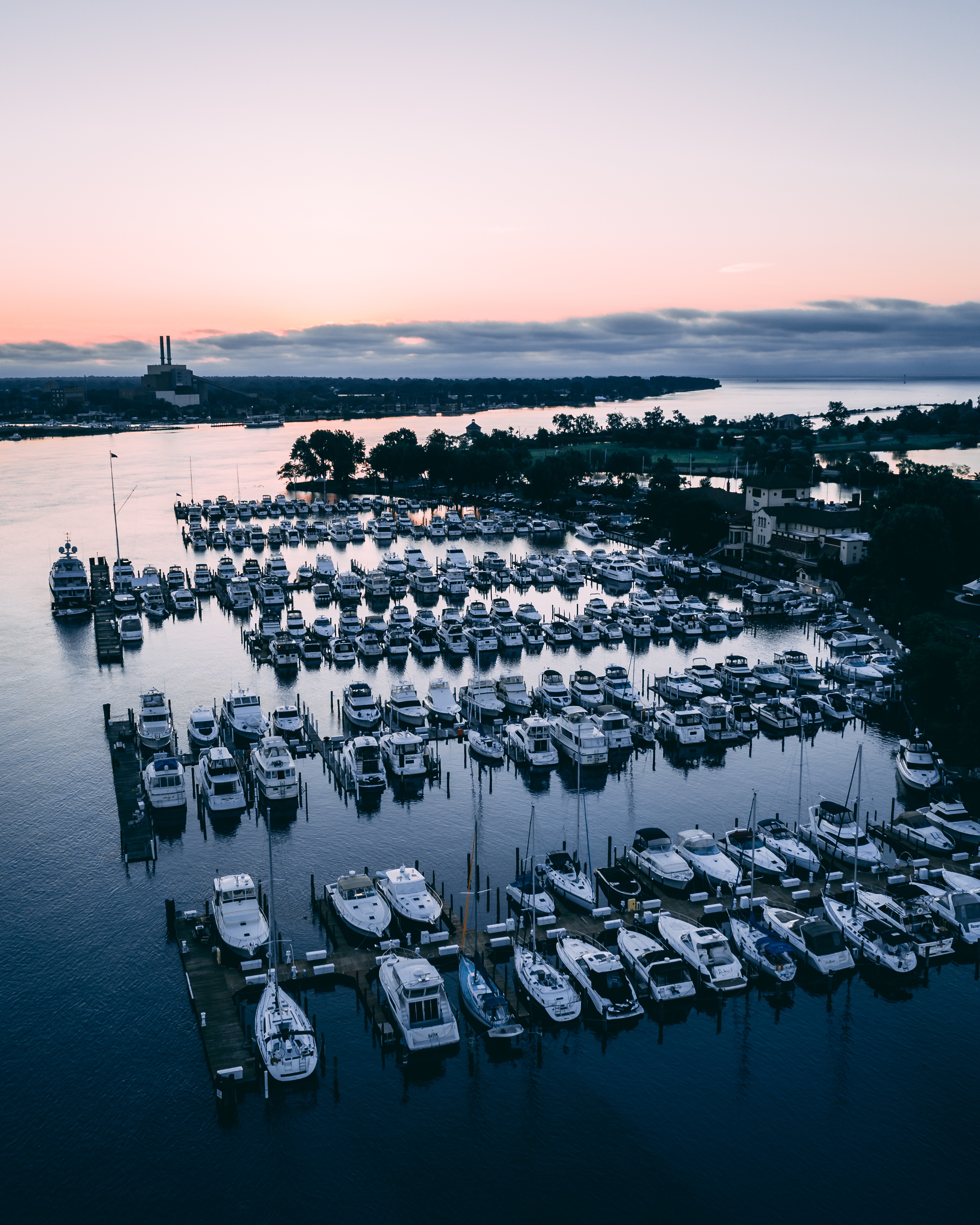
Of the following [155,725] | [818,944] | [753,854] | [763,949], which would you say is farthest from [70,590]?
[818,944]

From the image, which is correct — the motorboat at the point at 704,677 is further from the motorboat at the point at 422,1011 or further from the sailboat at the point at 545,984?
the motorboat at the point at 422,1011

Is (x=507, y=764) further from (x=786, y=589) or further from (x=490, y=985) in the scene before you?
(x=786, y=589)

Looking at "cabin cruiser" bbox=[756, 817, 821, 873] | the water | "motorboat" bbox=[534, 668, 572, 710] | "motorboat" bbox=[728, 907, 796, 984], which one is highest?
"motorboat" bbox=[534, 668, 572, 710]

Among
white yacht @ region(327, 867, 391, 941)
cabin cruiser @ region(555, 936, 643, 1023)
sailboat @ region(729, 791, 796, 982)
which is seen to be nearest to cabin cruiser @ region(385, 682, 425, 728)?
white yacht @ region(327, 867, 391, 941)

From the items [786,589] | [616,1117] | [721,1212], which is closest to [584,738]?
[616,1117]

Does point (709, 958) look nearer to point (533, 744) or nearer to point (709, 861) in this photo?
point (709, 861)

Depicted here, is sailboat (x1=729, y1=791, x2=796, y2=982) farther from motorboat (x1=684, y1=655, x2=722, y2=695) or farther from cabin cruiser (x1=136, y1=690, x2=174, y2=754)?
cabin cruiser (x1=136, y1=690, x2=174, y2=754)
